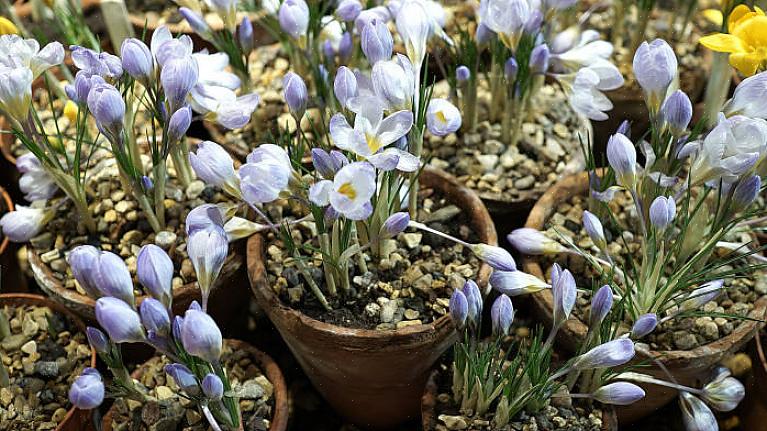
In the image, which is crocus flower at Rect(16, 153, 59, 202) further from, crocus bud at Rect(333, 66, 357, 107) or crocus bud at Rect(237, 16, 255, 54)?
crocus bud at Rect(333, 66, 357, 107)

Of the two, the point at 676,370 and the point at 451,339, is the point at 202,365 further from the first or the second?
the point at 676,370

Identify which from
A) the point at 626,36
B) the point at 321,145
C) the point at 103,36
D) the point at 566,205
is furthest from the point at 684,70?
the point at 103,36

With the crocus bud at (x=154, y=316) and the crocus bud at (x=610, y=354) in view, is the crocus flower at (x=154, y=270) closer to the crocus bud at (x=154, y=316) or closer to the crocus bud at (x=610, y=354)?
the crocus bud at (x=154, y=316)

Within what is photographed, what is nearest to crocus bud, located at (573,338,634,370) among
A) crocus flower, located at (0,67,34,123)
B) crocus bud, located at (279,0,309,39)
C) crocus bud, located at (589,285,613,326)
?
crocus bud, located at (589,285,613,326)

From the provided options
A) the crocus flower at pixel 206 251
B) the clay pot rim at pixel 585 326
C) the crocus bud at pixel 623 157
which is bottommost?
the clay pot rim at pixel 585 326

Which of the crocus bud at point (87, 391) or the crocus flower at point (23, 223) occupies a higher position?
the crocus bud at point (87, 391)

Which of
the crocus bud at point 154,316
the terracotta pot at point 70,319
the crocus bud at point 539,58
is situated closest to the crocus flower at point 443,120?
the crocus bud at point 539,58
